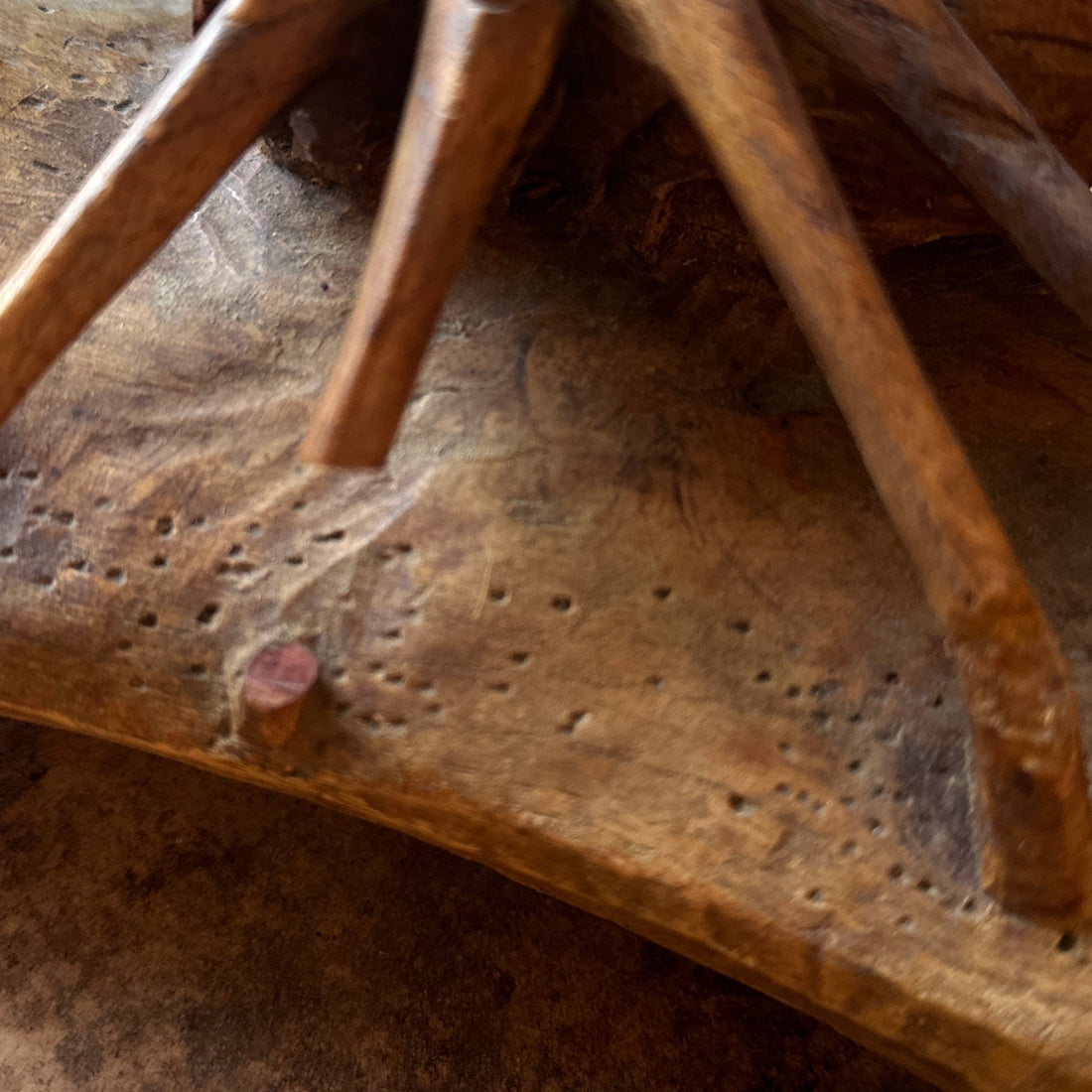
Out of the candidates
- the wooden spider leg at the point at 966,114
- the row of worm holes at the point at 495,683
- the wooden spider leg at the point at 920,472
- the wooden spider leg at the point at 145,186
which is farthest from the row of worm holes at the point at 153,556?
the wooden spider leg at the point at 966,114

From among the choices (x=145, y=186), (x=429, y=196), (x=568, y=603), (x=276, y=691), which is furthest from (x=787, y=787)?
(x=145, y=186)

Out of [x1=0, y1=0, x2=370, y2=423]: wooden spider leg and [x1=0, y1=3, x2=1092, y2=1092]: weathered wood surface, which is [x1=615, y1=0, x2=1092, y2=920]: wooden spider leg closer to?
[x1=0, y1=3, x2=1092, y2=1092]: weathered wood surface

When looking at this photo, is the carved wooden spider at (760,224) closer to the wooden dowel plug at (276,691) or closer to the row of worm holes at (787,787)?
the row of worm holes at (787,787)

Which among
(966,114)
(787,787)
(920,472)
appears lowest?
(787,787)

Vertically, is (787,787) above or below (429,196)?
below

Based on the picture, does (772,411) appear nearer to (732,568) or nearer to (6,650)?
(732,568)

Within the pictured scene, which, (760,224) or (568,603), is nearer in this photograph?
(760,224)

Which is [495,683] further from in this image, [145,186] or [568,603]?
[145,186]
